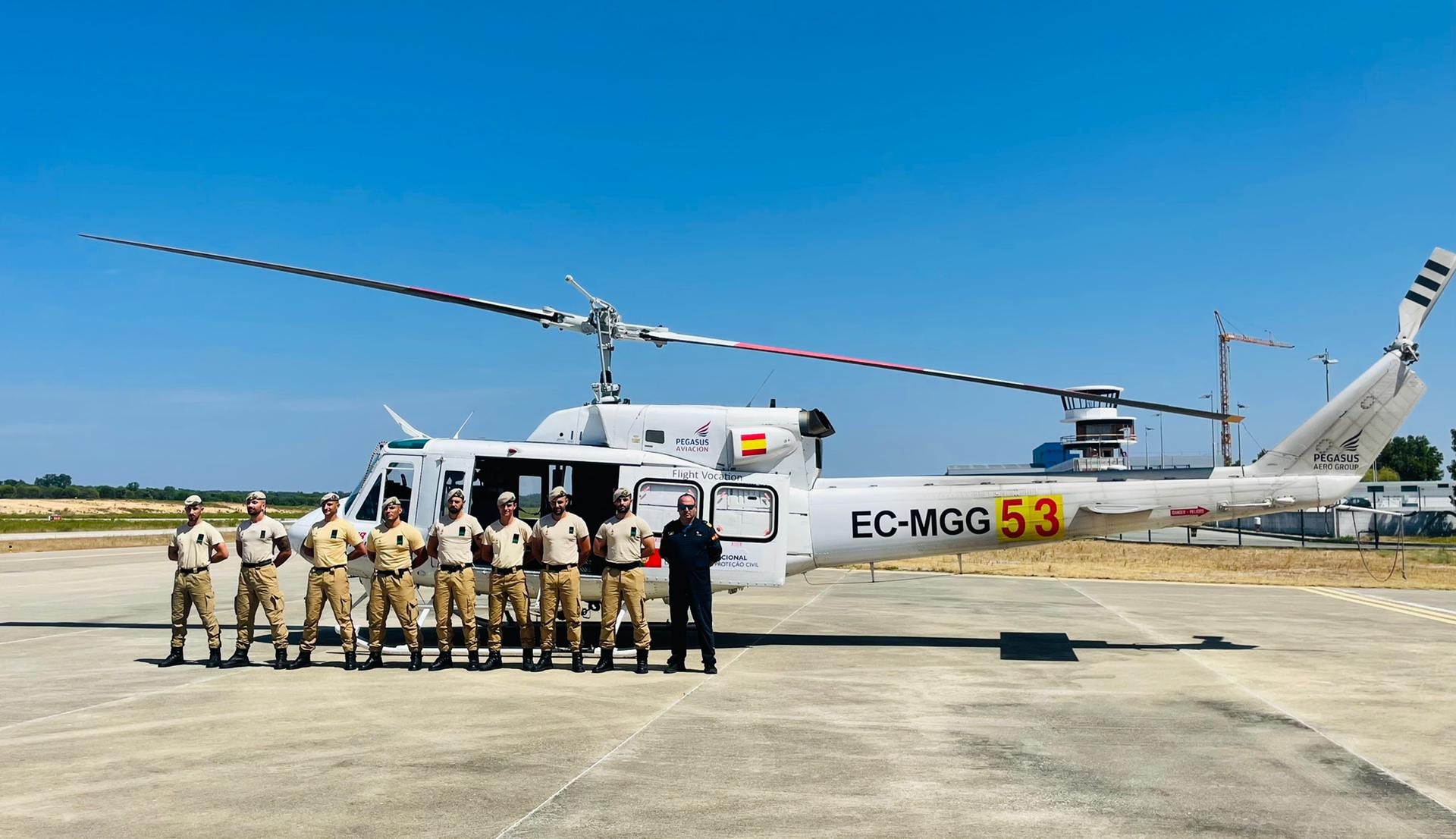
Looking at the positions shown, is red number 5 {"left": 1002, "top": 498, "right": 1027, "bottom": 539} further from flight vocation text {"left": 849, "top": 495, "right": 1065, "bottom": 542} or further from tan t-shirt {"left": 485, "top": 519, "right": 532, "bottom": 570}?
tan t-shirt {"left": 485, "top": 519, "right": 532, "bottom": 570}

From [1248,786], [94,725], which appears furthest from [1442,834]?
[94,725]

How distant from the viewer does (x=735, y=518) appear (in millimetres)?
12312

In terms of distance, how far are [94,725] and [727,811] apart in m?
5.43

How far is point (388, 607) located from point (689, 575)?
3334 mm

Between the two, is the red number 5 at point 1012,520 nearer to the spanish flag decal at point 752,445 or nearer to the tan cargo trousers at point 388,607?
the spanish flag decal at point 752,445

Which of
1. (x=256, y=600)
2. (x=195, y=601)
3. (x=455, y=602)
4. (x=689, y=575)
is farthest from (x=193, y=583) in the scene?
(x=689, y=575)

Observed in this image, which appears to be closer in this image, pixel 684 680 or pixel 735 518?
pixel 684 680

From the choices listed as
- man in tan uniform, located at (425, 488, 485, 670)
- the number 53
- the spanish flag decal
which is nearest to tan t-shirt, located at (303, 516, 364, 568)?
man in tan uniform, located at (425, 488, 485, 670)

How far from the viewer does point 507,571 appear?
36.1 ft

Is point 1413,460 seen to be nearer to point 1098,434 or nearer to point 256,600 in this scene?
point 1098,434

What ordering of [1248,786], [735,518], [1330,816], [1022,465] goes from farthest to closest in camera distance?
1. [1022,465]
2. [735,518]
3. [1248,786]
4. [1330,816]

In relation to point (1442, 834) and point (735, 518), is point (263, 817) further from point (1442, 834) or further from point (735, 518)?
point (735, 518)

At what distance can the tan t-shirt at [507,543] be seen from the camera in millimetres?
11008

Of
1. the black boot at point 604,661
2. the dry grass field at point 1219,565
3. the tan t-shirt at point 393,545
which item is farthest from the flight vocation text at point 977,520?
the dry grass field at point 1219,565
